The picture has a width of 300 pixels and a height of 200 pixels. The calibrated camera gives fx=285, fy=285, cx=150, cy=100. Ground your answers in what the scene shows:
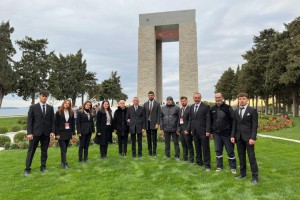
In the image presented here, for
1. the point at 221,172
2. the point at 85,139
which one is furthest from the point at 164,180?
the point at 85,139

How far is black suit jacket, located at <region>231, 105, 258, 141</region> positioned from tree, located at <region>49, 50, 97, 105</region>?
122 feet

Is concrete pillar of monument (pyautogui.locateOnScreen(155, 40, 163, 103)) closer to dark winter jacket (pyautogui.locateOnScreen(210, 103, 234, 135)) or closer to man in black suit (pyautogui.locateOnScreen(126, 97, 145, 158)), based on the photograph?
man in black suit (pyautogui.locateOnScreen(126, 97, 145, 158))

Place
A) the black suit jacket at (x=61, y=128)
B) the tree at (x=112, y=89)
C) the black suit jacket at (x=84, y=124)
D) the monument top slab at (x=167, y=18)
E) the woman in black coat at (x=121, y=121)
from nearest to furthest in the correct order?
the black suit jacket at (x=61, y=128)
the black suit jacket at (x=84, y=124)
the woman in black coat at (x=121, y=121)
the monument top slab at (x=167, y=18)
the tree at (x=112, y=89)

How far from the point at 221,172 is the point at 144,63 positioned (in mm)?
21217

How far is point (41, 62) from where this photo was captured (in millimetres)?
38406

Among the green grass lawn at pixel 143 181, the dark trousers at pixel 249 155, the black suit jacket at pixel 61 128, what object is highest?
the black suit jacket at pixel 61 128

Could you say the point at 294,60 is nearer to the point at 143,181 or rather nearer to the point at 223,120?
the point at 223,120

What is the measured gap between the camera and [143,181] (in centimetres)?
585

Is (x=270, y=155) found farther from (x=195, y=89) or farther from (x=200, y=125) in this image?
(x=195, y=89)

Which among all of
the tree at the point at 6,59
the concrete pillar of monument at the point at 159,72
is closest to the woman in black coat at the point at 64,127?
the concrete pillar of monument at the point at 159,72

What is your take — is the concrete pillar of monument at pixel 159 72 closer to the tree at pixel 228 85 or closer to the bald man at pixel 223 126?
the bald man at pixel 223 126

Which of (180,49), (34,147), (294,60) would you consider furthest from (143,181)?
(294,60)

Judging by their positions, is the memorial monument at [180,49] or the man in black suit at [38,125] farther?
the memorial monument at [180,49]

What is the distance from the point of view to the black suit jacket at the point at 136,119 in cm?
816
